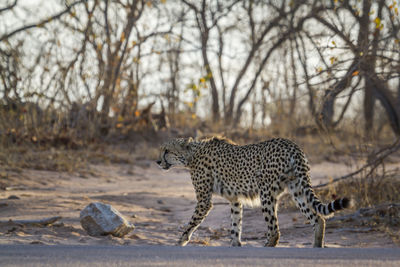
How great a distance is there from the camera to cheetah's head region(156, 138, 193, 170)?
6344 mm

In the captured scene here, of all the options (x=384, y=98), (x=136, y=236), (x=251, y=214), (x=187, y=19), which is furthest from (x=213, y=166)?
(x=187, y=19)

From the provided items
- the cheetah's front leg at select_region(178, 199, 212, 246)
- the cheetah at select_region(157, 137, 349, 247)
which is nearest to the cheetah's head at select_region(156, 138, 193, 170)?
the cheetah at select_region(157, 137, 349, 247)

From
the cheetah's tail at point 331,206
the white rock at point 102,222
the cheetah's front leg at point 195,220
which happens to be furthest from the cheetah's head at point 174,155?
the cheetah's tail at point 331,206

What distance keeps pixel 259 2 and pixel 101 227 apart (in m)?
13.9

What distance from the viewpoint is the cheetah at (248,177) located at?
210 inches

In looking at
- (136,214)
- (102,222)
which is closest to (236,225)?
(102,222)

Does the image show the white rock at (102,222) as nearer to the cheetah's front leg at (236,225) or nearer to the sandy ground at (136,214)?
the sandy ground at (136,214)

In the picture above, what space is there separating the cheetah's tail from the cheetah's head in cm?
176

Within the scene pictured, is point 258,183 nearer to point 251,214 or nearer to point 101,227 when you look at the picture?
point 101,227

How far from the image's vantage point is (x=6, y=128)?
12.6 m

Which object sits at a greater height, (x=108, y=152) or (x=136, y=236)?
(x=108, y=152)

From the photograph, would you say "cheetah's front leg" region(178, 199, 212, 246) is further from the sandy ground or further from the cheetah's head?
the cheetah's head

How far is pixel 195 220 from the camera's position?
19.0ft

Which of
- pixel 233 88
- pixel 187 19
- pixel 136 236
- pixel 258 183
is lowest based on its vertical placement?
pixel 136 236
